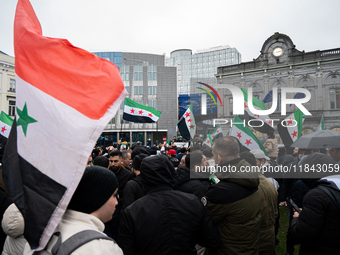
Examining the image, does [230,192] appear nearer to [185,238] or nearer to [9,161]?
[185,238]

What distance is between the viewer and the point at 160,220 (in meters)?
2.27

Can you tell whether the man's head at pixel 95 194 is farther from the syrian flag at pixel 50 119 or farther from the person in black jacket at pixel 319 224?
the person in black jacket at pixel 319 224

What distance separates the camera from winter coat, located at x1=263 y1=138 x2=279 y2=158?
4.77 metres

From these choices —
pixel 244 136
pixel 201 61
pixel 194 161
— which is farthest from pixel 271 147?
pixel 201 61

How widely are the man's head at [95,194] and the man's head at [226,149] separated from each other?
1743 millimetres

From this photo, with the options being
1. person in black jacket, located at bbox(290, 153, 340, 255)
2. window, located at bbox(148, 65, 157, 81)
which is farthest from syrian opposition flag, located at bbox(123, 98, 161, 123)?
window, located at bbox(148, 65, 157, 81)

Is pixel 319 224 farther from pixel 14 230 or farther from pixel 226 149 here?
pixel 14 230

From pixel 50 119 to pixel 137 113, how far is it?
30.5 feet

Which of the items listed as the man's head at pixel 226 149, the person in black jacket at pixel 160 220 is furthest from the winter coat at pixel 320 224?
the person in black jacket at pixel 160 220

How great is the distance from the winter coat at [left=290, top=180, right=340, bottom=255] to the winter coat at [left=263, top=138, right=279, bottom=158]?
228 cm

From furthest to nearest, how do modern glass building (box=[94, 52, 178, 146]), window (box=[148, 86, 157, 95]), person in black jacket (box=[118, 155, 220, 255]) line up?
window (box=[148, 86, 157, 95])
modern glass building (box=[94, 52, 178, 146])
person in black jacket (box=[118, 155, 220, 255])

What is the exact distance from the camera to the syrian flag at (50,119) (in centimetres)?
154

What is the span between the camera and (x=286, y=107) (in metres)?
3.98

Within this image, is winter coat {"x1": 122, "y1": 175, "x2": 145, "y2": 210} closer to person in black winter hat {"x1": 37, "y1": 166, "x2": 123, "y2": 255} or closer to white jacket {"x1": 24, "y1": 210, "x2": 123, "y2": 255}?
person in black winter hat {"x1": 37, "y1": 166, "x2": 123, "y2": 255}
